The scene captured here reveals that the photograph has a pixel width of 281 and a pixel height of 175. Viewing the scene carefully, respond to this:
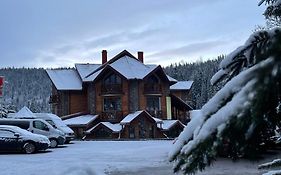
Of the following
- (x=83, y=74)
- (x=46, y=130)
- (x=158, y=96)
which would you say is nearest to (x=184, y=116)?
(x=158, y=96)

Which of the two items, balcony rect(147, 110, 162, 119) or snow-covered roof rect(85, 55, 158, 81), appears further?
balcony rect(147, 110, 162, 119)

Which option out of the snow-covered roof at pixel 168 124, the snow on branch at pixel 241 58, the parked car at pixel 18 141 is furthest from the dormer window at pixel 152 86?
the snow on branch at pixel 241 58

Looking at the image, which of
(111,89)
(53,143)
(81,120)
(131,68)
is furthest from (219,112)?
(131,68)

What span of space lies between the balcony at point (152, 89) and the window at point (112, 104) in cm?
298

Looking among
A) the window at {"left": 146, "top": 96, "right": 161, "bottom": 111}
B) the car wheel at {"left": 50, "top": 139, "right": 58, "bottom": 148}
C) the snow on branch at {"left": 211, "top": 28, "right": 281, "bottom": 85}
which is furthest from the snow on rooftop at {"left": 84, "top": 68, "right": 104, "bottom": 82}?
the snow on branch at {"left": 211, "top": 28, "right": 281, "bottom": 85}

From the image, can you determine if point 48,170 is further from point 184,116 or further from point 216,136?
point 184,116

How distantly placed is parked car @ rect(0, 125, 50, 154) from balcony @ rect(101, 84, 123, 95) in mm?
20784

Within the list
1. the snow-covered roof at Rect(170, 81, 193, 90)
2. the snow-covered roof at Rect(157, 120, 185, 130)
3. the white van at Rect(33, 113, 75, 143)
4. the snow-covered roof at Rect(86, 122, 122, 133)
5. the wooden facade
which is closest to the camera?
the white van at Rect(33, 113, 75, 143)

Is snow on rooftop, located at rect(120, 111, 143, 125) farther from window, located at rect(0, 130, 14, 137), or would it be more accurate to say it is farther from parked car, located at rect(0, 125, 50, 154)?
window, located at rect(0, 130, 14, 137)

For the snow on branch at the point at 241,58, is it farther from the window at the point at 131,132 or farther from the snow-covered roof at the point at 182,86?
the snow-covered roof at the point at 182,86

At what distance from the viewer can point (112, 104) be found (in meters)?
43.9

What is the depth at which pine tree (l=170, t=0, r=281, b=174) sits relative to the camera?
134cm

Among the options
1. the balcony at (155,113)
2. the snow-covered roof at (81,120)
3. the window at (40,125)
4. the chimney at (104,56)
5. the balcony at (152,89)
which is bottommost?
the window at (40,125)

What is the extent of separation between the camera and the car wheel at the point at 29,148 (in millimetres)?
22562
